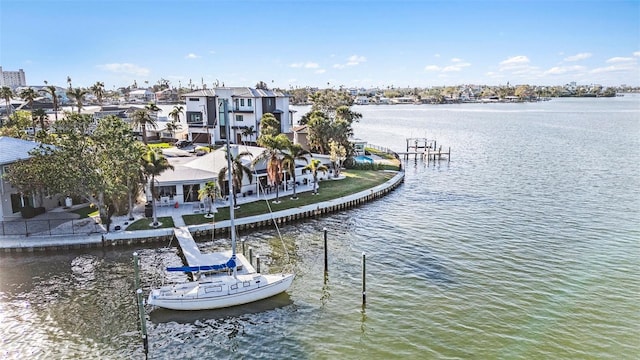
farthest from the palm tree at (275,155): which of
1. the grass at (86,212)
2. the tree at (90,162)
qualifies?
the grass at (86,212)

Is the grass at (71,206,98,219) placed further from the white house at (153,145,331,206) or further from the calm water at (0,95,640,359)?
the calm water at (0,95,640,359)

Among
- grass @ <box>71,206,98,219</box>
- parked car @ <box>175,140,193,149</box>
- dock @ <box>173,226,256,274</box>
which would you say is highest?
parked car @ <box>175,140,193,149</box>

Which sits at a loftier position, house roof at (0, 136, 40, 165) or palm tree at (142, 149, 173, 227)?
house roof at (0, 136, 40, 165)

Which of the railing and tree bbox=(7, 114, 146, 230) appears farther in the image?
the railing

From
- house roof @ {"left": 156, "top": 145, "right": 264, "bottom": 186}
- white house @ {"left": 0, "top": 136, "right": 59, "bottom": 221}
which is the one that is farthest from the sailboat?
white house @ {"left": 0, "top": 136, "right": 59, "bottom": 221}

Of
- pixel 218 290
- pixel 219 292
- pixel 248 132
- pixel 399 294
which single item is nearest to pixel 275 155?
pixel 218 290

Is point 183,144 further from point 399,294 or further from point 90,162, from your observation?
point 399,294
